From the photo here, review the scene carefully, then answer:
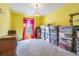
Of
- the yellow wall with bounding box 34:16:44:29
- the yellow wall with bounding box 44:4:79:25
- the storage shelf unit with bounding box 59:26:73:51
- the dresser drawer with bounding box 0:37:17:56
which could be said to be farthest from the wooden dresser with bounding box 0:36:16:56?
the storage shelf unit with bounding box 59:26:73:51

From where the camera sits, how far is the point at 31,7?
5.52ft

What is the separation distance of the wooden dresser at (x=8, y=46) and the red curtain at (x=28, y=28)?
18 cm

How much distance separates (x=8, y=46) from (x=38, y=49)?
1.41ft

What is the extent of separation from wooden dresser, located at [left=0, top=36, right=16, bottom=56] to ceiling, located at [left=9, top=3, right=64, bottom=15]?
0.42 meters

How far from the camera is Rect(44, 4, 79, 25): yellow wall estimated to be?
164cm

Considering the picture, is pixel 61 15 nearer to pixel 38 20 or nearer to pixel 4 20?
pixel 38 20

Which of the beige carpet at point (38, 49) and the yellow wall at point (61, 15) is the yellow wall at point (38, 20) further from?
the beige carpet at point (38, 49)

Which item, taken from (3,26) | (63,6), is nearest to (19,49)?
(3,26)

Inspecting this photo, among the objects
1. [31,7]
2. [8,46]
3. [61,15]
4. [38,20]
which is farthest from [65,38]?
[8,46]

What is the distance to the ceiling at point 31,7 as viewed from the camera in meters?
1.65

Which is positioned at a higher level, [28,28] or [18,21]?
[18,21]

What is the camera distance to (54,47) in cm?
174

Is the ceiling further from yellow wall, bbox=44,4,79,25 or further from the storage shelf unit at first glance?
the storage shelf unit

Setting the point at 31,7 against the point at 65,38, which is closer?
the point at 31,7
